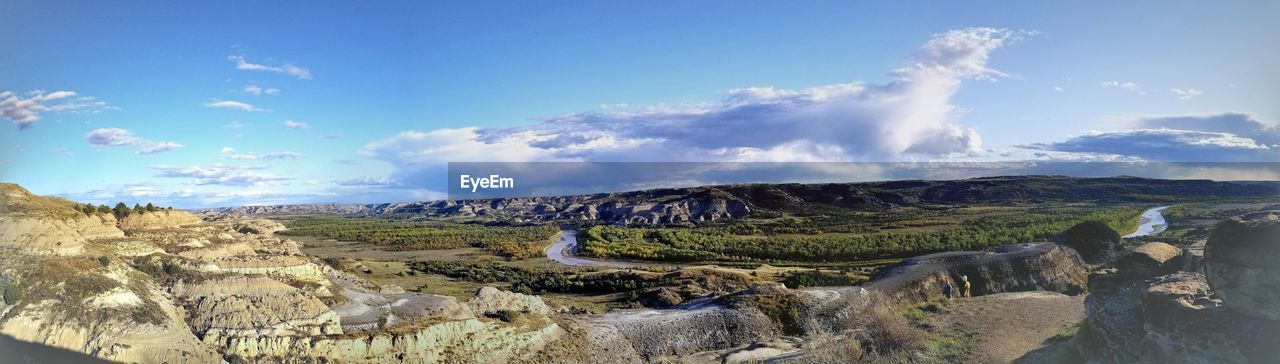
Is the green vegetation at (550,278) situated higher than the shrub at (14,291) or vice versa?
the shrub at (14,291)

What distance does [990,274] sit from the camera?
993 inches

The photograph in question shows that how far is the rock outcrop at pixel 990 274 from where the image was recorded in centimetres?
2352

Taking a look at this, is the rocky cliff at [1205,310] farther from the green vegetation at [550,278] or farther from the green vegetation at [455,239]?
the green vegetation at [455,239]

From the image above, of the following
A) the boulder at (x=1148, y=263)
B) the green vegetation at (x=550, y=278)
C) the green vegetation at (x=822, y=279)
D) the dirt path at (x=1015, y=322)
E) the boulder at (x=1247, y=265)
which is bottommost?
the green vegetation at (x=550, y=278)

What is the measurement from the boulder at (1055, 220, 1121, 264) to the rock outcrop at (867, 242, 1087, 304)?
2.72m

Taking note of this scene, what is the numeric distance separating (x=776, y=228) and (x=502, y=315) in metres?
47.9

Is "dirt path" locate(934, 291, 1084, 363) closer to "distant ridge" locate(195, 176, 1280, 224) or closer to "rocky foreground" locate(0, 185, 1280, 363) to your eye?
"rocky foreground" locate(0, 185, 1280, 363)

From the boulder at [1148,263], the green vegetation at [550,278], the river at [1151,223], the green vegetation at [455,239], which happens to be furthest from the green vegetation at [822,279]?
the green vegetation at [455,239]

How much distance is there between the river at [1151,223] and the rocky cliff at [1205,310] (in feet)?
109

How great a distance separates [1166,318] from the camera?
11641mm

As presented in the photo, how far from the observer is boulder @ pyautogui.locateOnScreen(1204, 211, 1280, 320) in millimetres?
10047

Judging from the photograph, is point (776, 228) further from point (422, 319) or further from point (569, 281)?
point (422, 319)

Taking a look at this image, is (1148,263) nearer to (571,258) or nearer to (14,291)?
(14,291)

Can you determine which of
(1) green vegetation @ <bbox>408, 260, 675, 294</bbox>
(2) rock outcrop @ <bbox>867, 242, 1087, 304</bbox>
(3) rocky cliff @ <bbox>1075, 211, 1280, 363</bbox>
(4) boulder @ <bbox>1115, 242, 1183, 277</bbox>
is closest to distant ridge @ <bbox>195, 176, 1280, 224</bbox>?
(2) rock outcrop @ <bbox>867, 242, 1087, 304</bbox>
